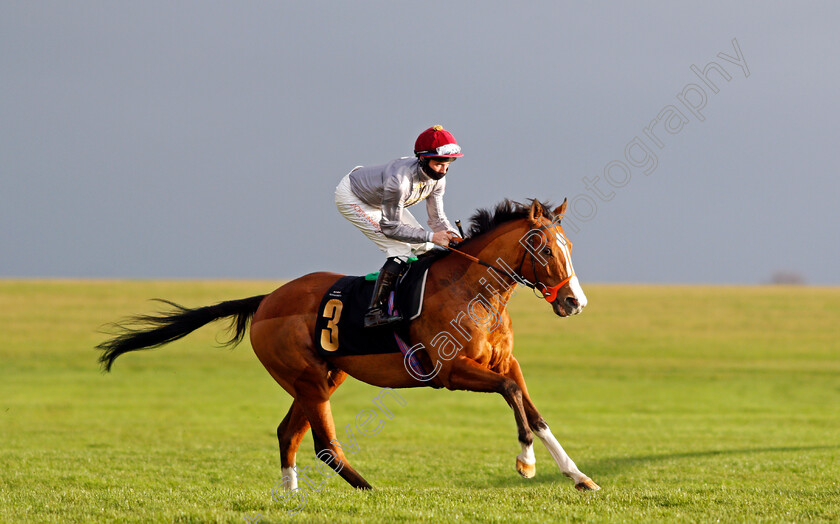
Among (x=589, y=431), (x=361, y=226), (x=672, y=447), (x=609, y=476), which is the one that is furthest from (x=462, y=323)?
(x=589, y=431)

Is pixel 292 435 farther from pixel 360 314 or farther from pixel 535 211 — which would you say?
pixel 535 211

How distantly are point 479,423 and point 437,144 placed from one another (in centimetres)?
1325

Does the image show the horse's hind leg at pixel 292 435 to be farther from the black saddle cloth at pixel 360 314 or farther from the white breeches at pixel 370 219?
the white breeches at pixel 370 219

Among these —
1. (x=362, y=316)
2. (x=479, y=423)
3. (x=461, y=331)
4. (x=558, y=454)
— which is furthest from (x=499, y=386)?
(x=479, y=423)

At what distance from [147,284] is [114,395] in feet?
99.7

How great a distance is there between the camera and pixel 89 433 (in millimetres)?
16688

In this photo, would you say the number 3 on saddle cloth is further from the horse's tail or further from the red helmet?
the horse's tail

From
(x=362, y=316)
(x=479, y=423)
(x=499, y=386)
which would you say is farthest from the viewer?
(x=479, y=423)

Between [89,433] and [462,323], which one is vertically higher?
[462,323]

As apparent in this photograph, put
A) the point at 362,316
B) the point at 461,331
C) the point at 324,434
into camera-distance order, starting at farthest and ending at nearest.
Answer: the point at 324,434 < the point at 362,316 < the point at 461,331

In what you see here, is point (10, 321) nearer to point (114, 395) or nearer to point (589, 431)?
point (114, 395)

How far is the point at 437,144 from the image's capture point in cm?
690

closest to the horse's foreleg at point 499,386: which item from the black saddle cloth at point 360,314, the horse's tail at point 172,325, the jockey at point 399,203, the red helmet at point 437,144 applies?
the black saddle cloth at point 360,314

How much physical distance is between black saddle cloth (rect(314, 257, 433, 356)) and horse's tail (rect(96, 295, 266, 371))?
1.32 m
